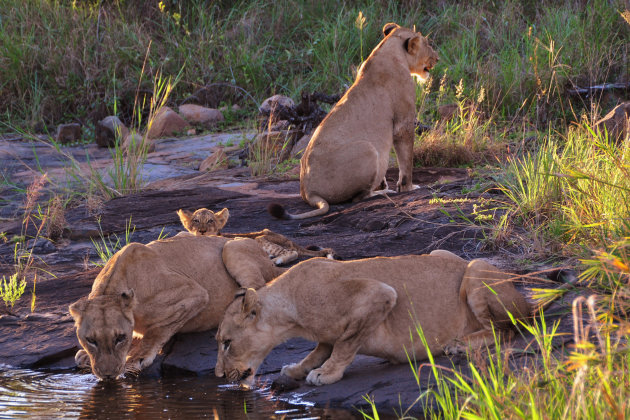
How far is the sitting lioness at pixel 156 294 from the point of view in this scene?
16.7 ft

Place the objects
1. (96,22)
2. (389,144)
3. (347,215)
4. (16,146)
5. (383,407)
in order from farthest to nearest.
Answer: (96,22), (16,146), (389,144), (347,215), (383,407)

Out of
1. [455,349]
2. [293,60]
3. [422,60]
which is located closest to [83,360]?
[455,349]

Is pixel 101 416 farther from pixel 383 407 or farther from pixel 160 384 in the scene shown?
pixel 383 407

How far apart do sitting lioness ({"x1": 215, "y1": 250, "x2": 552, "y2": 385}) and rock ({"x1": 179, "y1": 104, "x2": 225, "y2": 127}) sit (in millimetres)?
10693

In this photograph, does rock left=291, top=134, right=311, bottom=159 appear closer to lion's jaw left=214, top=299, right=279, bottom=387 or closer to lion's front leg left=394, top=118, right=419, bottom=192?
lion's front leg left=394, top=118, right=419, bottom=192

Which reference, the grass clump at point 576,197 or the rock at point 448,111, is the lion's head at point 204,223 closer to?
the grass clump at point 576,197

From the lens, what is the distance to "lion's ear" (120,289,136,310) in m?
5.22

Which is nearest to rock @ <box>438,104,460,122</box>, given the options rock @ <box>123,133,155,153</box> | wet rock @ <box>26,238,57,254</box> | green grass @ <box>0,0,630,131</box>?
green grass @ <box>0,0,630,131</box>

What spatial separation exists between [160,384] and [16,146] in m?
10.5

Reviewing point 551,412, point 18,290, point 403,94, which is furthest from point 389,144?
point 551,412

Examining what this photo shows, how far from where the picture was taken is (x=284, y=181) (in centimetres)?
1076

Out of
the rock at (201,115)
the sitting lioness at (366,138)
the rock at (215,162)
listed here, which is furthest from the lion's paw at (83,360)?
the rock at (201,115)

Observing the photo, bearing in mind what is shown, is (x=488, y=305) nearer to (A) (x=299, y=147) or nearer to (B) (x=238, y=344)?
(B) (x=238, y=344)

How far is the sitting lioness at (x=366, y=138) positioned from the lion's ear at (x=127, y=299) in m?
3.66
